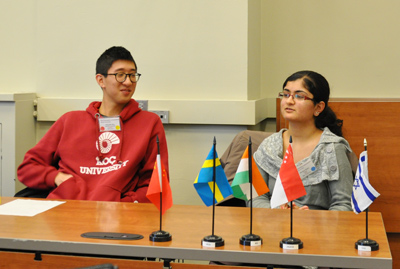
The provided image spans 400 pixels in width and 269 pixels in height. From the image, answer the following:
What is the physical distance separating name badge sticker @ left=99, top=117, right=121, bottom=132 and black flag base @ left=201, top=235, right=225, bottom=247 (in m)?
1.56

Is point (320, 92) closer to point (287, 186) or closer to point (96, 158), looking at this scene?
point (287, 186)

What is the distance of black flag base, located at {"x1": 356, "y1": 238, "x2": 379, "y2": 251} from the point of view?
1720 millimetres

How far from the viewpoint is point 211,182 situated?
2.00 metres

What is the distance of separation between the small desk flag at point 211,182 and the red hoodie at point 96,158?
3.52 feet

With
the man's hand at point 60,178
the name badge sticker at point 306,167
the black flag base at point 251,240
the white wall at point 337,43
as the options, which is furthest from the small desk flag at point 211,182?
the white wall at point 337,43

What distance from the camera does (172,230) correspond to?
6.54 feet

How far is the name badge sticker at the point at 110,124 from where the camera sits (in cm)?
324

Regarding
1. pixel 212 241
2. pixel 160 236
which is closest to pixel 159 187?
pixel 160 236

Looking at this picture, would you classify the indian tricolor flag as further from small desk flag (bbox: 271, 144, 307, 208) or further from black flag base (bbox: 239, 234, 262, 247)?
black flag base (bbox: 239, 234, 262, 247)

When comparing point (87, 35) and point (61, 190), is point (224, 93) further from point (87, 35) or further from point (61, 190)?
point (61, 190)

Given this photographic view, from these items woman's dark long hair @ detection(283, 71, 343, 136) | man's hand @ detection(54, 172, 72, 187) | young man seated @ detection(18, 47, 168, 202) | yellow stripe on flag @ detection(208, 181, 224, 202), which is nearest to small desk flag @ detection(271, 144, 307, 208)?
yellow stripe on flag @ detection(208, 181, 224, 202)

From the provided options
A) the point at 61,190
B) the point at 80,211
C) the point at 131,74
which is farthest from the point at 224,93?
the point at 80,211

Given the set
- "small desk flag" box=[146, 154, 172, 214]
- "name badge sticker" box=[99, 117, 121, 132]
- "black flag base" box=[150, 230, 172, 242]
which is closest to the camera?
"black flag base" box=[150, 230, 172, 242]

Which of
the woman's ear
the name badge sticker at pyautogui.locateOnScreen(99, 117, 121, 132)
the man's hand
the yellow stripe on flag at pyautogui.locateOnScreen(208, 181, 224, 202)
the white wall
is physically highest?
the white wall
